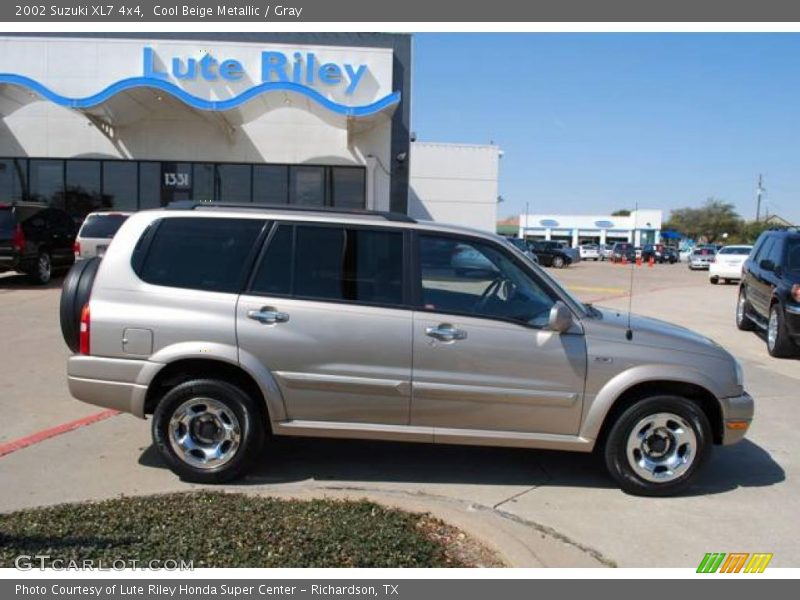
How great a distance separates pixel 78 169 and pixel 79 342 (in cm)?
2098

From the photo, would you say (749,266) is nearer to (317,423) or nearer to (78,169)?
(317,423)

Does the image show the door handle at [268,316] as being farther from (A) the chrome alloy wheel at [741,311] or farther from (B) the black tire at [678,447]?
(A) the chrome alloy wheel at [741,311]

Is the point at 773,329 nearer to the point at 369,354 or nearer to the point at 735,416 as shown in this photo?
the point at 735,416

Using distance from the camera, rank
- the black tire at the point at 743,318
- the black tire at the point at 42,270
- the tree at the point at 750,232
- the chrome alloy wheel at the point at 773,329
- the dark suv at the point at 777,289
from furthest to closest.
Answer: the tree at the point at 750,232, the black tire at the point at 42,270, the black tire at the point at 743,318, the chrome alloy wheel at the point at 773,329, the dark suv at the point at 777,289

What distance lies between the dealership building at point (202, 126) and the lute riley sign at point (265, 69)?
0.03 meters

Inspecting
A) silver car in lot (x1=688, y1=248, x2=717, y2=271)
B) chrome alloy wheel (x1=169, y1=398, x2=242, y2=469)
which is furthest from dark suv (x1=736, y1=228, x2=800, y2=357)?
silver car in lot (x1=688, y1=248, x2=717, y2=271)

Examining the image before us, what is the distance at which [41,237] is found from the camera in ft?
54.6

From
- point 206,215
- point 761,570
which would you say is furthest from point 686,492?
point 206,215

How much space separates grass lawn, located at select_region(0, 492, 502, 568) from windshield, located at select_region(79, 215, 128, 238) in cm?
1261

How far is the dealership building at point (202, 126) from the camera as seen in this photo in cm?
2292

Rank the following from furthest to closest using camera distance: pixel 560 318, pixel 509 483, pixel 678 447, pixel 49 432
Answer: pixel 49 432, pixel 509 483, pixel 678 447, pixel 560 318

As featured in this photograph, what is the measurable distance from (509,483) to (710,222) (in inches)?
4102

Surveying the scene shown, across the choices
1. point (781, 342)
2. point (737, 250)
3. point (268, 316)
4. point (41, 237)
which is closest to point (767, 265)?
point (781, 342)

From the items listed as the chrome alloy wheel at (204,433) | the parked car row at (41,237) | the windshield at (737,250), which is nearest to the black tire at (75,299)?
the chrome alloy wheel at (204,433)
